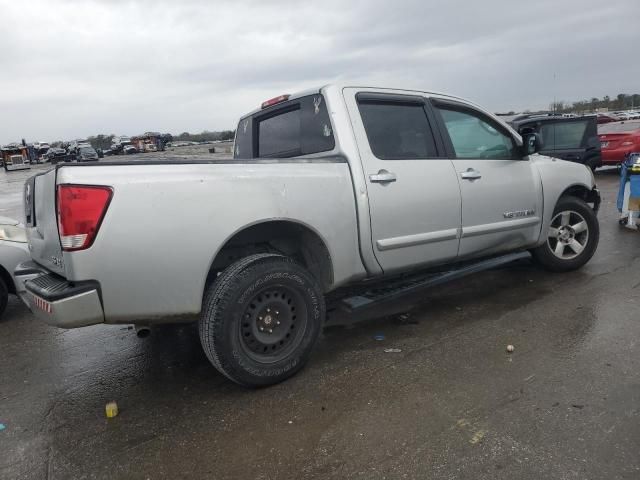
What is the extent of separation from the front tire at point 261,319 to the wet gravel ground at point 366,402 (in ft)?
0.63

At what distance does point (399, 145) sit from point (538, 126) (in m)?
8.81

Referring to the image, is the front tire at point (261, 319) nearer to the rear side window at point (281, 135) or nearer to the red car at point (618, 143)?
the rear side window at point (281, 135)

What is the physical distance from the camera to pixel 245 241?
3.27 m

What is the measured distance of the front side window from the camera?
421 centimetres

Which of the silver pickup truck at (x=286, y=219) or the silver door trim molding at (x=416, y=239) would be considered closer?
the silver pickup truck at (x=286, y=219)

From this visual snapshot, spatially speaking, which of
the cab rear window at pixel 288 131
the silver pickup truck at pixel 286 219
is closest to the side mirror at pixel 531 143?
the silver pickup truck at pixel 286 219

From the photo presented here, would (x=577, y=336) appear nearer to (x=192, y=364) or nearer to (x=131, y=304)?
(x=192, y=364)

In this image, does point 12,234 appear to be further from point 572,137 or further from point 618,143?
point 618,143

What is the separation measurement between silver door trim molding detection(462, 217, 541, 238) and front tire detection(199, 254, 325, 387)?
156cm

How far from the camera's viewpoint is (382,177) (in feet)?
11.6

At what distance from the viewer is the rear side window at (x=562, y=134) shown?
11.4m

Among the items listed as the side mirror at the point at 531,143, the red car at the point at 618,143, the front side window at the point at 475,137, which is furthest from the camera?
the red car at the point at 618,143

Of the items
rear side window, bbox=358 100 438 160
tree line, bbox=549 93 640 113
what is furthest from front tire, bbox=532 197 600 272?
tree line, bbox=549 93 640 113

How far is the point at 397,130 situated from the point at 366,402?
2.08 m
